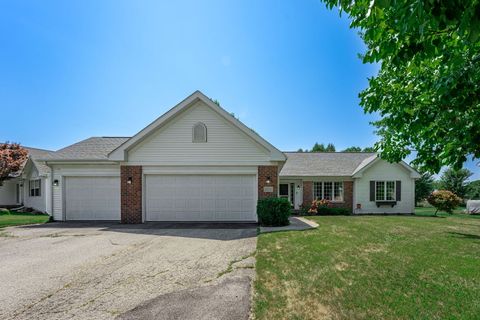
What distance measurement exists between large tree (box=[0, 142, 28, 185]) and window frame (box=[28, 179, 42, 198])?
1.83 meters

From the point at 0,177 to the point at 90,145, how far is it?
472 inches

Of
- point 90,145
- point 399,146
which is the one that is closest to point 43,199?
point 90,145

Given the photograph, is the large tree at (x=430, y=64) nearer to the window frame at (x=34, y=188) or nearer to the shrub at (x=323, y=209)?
the shrub at (x=323, y=209)

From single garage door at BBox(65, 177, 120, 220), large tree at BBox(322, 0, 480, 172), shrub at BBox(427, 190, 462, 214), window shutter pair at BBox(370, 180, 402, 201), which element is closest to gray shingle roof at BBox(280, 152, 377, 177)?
window shutter pair at BBox(370, 180, 402, 201)

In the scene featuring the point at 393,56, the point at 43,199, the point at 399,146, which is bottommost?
the point at 43,199

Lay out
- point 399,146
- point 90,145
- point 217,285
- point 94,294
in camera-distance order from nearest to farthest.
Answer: point 94,294
point 217,285
point 399,146
point 90,145

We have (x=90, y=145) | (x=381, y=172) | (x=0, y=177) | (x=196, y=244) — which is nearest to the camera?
(x=196, y=244)

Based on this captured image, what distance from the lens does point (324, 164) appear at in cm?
2117

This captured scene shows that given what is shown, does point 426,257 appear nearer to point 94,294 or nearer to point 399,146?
point 399,146

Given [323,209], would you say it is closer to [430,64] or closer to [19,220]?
[430,64]

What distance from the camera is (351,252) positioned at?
696 cm

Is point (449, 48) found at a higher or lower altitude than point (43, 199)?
higher

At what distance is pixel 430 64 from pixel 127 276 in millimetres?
7002

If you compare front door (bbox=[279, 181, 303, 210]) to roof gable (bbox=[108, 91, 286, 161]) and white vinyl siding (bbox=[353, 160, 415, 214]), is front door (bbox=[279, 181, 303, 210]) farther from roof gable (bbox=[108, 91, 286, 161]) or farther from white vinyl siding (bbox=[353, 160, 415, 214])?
roof gable (bbox=[108, 91, 286, 161])
